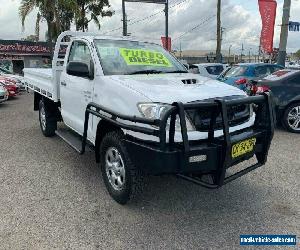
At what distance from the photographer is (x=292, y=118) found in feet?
26.1

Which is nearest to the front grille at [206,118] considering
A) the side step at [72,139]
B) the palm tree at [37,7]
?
the side step at [72,139]

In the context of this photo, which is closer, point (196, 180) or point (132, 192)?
point (196, 180)

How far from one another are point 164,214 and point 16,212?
5.48 ft

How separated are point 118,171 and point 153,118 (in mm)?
933

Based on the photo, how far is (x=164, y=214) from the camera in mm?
3859

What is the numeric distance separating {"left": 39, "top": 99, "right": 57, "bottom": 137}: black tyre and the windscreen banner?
1209 centimetres

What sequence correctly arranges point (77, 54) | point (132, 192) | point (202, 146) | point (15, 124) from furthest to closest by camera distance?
point (15, 124) < point (77, 54) < point (132, 192) < point (202, 146)

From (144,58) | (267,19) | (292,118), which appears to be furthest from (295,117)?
(267,19)

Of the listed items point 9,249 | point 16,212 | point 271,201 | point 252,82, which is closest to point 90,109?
point 16,212

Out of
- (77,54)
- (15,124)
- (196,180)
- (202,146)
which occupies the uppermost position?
(77,54)

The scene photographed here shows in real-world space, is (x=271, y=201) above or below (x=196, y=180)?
below

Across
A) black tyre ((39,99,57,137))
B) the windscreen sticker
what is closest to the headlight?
the windscreen sticker

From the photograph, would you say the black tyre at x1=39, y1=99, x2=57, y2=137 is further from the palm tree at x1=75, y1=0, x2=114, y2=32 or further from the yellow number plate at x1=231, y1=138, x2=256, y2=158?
the palm tree at x1=75, y1=0, x2=114, y2=32

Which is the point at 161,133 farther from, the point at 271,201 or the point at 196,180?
the point at 271,201
